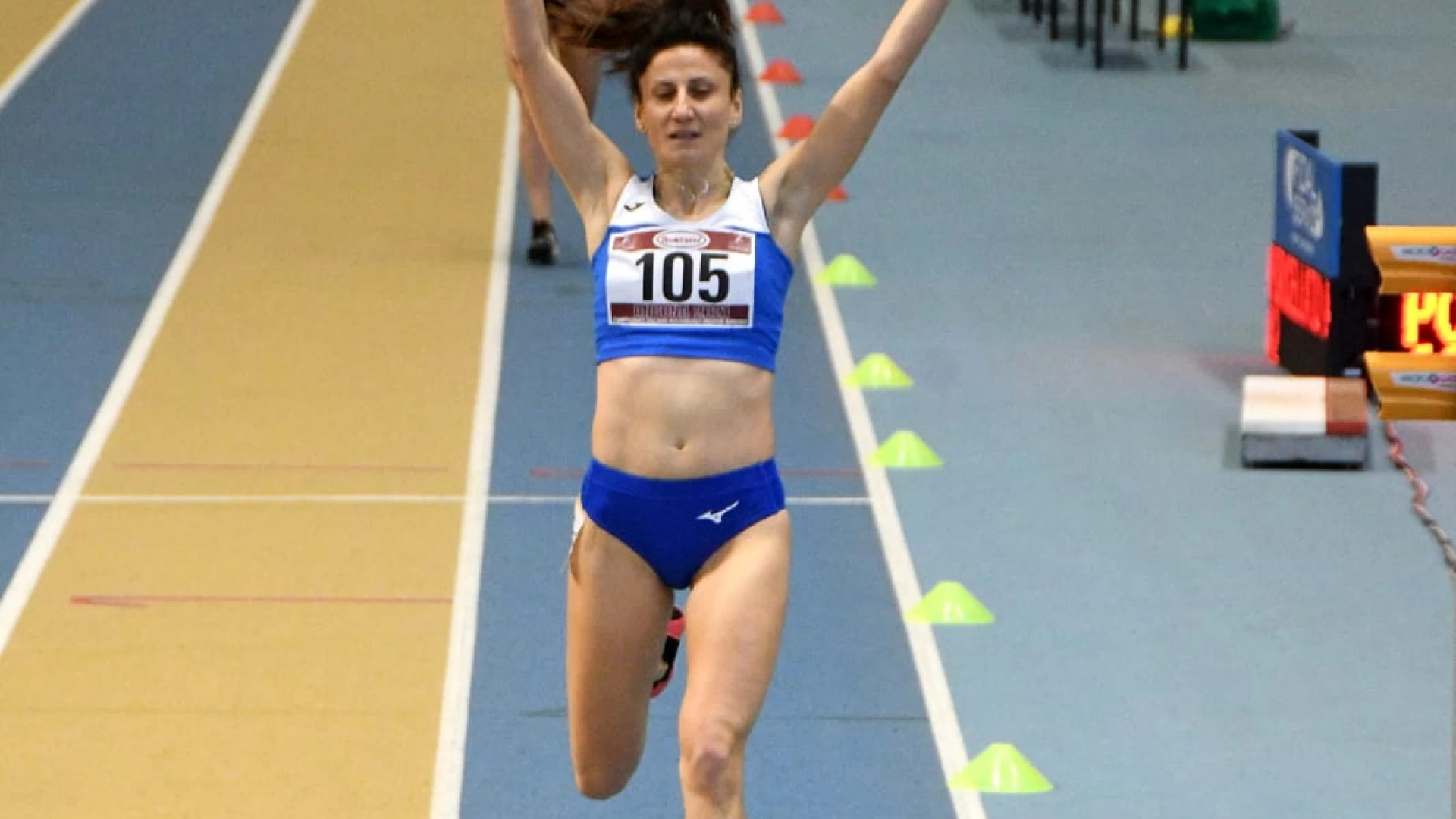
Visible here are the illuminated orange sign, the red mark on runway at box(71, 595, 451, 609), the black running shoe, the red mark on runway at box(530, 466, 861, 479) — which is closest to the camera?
the red mark on runway at box(71, 595, 451, 609)

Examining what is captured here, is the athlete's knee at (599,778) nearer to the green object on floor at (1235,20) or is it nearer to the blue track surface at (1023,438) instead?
the blue track surface at (1023,438)

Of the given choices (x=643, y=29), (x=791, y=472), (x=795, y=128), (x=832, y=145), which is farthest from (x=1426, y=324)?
(x=795, y=128)

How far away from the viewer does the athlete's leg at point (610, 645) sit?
4887 millimetres

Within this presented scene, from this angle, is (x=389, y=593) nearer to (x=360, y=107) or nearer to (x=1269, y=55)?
(x=360, y=107)

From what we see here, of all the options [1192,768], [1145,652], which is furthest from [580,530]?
[1145,652]

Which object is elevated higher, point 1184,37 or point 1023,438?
point 1023,438

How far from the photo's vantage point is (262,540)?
791 centimetres

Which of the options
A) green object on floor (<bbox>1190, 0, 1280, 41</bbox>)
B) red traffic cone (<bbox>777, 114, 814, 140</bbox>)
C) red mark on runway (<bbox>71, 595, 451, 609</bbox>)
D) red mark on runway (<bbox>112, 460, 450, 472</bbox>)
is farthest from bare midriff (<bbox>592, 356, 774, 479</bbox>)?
green object on floor (<bbox>1190, 0, 1280, 41</bbox>)

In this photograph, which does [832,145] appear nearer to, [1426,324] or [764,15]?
[1426,324]

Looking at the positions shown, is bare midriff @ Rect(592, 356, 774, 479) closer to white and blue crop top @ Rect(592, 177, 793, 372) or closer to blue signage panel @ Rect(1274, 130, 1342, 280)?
white and blue crop top @ Rect(592, 177, 793, 372)

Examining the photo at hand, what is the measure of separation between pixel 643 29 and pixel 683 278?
1.72 ft

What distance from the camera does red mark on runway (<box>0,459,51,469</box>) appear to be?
8516mm

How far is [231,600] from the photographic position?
7430 mm

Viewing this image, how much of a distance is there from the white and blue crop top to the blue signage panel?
4.39 m
